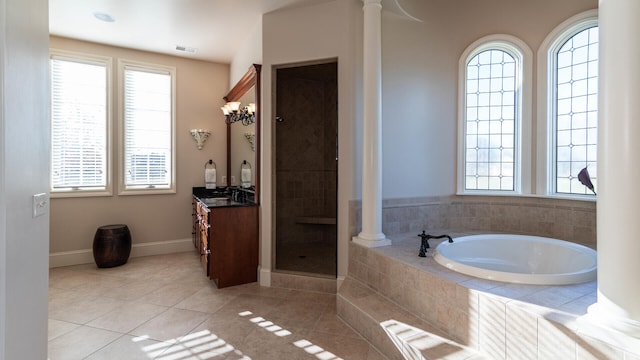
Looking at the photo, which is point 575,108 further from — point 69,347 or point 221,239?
point 69,347

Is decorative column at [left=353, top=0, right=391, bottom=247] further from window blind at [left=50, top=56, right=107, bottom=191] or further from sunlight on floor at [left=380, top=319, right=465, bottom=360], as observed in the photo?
window blind at [left=50, top=56, right=107, bottom=191]

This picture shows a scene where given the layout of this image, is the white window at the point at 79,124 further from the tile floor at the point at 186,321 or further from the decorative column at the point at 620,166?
the decorative column at the point at 620,166

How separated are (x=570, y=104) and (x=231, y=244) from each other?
3712mm

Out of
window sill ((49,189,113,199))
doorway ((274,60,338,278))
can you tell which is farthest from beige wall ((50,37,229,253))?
doorway ((274,60,338,278))

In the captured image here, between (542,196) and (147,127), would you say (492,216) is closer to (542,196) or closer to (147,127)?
(542,196)

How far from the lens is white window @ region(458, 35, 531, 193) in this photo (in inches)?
140

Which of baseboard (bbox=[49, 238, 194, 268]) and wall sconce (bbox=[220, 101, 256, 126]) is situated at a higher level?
wall sconce (bbox=[220, 101, 256, 126])

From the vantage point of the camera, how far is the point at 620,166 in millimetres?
1372

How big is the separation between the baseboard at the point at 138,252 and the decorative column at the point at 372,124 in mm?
3025

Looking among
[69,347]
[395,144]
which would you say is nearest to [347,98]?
[395,144]

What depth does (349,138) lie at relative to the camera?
310 centimetres

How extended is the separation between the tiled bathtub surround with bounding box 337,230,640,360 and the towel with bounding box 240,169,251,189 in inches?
84.4

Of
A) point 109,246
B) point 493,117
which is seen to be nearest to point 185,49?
point 109,246

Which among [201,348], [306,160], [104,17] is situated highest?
[104,17]
